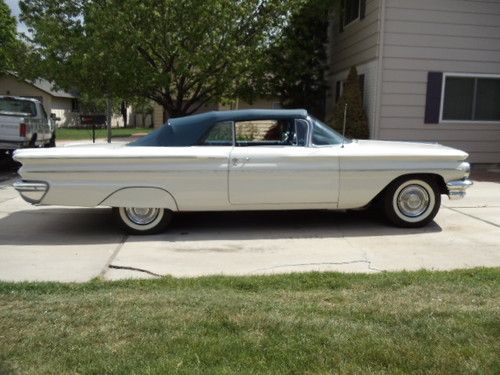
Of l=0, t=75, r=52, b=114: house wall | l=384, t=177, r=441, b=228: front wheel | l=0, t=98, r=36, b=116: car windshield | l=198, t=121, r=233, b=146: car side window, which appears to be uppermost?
l=0, t=75, r=52, b=114: house wall

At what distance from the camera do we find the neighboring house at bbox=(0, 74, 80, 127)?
4272cm

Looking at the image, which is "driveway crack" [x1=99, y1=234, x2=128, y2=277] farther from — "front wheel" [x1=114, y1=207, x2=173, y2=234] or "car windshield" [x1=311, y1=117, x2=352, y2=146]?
"car windshield" [x1=311, y1=117, x2=352, y2=146]

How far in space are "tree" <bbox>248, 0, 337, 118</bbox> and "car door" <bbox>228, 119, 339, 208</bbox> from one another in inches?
306

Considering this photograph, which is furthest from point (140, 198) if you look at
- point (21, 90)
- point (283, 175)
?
point (21, 90)

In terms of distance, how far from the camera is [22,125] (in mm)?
13062

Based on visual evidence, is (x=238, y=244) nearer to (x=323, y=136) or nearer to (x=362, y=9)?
(x=323, y=136)

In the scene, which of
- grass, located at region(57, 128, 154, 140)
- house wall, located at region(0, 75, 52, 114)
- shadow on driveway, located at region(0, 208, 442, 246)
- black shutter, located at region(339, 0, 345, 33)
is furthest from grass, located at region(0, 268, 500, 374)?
house wall, located at region(0, 75, 52, 114)

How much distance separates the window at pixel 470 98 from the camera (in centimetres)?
1260

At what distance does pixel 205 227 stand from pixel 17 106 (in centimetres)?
1002

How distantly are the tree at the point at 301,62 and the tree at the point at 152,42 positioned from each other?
96 cm

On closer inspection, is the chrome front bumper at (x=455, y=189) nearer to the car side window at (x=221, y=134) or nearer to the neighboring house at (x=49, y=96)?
the car side window at (x=221, y=134)

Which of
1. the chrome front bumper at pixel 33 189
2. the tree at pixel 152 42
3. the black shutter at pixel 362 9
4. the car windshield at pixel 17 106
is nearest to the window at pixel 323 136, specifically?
the chrome front bumper at pixel 33 189

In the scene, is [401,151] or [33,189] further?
[401,151]

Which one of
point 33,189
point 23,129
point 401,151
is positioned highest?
point 401,151
